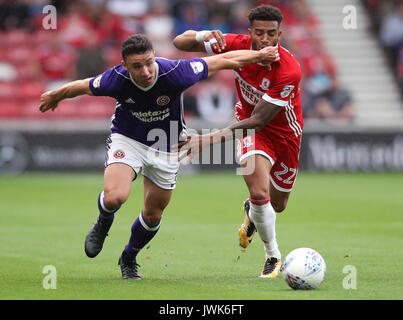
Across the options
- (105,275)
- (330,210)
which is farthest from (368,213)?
(105,275)

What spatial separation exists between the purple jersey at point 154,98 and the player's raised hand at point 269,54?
0.58 m

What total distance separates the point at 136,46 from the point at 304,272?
2.45 m

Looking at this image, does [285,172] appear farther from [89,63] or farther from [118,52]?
[118,52]

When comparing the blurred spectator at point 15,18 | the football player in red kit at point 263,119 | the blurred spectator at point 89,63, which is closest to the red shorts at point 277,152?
Result: the football player in red kit at point 263,119

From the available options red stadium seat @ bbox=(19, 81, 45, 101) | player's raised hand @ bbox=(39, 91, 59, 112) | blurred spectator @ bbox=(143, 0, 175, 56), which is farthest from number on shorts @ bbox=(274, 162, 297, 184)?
blurred spectator @ bbox=(143, 0, 175, 56)

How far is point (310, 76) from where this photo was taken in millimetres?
21844

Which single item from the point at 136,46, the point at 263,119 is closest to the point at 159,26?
the point at 263,119

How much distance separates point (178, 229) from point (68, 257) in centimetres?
276

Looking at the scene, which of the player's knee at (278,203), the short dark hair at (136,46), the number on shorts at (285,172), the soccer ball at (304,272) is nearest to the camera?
the soccer ball at (304,272)

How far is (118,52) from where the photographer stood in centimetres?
2095

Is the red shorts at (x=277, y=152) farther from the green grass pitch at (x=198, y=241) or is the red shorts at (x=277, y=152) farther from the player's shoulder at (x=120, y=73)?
the player's shoulder at (x=120, y=73)

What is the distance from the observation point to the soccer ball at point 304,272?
23.4 feet

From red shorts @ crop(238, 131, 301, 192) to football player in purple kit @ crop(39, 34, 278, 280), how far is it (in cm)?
76

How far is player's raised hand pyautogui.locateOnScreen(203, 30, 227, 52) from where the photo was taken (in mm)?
8438
